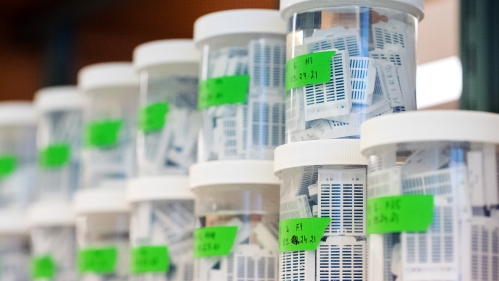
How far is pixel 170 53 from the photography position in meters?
1.55

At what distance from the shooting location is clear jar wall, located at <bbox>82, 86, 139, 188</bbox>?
5.60 feet

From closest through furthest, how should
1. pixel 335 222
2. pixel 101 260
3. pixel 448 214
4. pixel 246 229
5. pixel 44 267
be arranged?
1. pixel 448 214
2. pixel 335 222
3. pixel 246 229
4. pixel 101 260
5. pixel 44 267

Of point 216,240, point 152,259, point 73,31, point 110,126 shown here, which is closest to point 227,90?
point 216,240

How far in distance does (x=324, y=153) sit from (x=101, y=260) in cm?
72

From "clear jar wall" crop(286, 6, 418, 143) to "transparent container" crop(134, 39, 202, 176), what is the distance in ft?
1.13

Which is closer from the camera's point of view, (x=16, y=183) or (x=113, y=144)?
(x=113, y=144)

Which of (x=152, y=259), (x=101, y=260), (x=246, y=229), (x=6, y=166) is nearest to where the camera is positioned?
(x=246, y=229)

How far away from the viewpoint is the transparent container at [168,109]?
59.1 inches

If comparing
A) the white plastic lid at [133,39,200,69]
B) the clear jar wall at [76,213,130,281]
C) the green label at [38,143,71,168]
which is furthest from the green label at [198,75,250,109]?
the green label at [38,143,71,168]

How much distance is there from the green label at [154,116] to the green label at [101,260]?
291 mm

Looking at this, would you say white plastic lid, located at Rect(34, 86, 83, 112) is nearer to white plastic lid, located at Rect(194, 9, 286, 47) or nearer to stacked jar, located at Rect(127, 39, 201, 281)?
stacked jar, located at Rect(127, 39, 201, 281)

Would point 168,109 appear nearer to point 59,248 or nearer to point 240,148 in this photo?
point 240,148

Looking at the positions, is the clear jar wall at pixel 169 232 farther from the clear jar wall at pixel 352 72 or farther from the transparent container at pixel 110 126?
the clear jar wall at pixel 352 72

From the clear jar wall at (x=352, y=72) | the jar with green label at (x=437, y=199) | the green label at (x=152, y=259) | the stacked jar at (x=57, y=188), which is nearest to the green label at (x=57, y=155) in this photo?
the stacked jar at (x=57, y=188)
